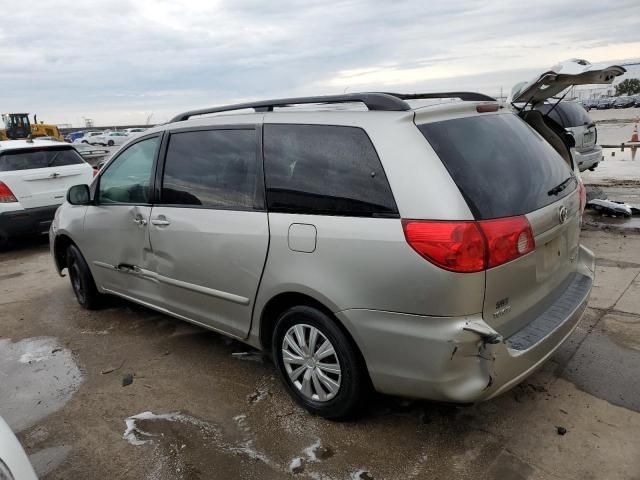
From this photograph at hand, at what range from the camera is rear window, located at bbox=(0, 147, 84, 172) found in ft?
24.7

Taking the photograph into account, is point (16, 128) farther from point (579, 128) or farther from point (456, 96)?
point (456, 96)

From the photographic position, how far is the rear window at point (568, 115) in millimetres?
8758

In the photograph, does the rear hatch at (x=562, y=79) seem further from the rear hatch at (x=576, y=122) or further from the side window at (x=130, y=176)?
the side window at (x=130, y=176)

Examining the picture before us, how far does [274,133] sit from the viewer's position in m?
3.09

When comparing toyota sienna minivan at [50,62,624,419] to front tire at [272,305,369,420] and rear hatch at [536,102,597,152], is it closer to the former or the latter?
front tire at [272,305,369,420]

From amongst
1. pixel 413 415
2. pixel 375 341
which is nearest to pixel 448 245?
pixel 375 341

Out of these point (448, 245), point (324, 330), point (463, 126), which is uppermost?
point (463, 126)

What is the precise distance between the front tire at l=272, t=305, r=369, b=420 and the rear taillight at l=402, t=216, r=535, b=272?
0.68 metres

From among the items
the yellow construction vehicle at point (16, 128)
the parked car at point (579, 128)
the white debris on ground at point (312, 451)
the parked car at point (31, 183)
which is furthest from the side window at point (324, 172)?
the yellow construction vehicle at point (16, 128)

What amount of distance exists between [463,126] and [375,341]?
1.18 metres

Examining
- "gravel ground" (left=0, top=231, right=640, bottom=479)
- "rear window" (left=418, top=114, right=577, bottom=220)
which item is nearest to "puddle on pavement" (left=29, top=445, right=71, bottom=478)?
"gravel ground" (left=0, top=231, right=640, bottom=479)

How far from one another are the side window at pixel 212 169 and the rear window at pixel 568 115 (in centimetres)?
Result: 691

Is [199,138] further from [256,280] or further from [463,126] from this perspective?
[463,126]

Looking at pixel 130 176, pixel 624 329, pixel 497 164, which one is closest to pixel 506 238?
pixel 497 164
